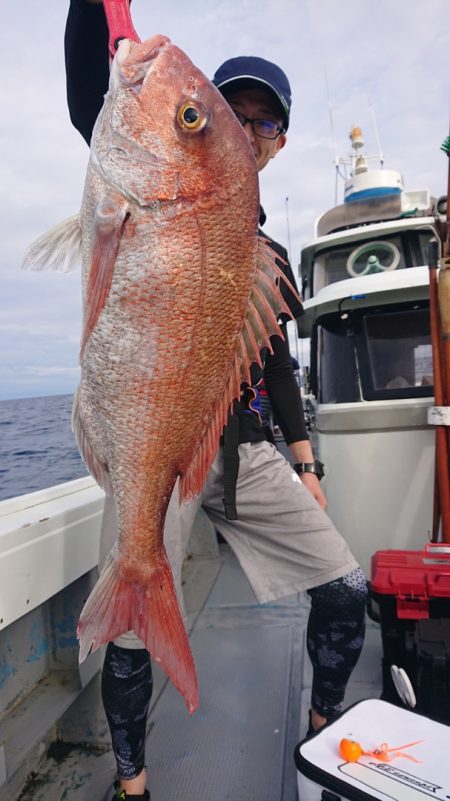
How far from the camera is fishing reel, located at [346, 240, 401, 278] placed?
5449mm

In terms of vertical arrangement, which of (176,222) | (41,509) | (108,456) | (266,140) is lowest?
(41,509)

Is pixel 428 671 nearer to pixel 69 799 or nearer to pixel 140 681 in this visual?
pixel 140 681

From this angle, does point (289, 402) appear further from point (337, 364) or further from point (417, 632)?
point (337, 364)

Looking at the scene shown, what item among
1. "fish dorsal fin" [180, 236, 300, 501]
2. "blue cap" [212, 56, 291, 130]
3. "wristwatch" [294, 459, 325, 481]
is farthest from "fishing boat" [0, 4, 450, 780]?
"wristwatch" [294, 459, 325, 481]

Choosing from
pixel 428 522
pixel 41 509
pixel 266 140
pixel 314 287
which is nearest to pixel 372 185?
pixel 314 287

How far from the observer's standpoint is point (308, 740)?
160cm

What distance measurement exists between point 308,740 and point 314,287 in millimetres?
4947

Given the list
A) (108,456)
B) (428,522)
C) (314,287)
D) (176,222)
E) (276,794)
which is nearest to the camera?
(176,222)

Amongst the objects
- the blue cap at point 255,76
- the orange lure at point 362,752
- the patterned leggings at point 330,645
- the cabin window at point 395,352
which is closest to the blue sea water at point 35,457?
the cabin window at point 395,352

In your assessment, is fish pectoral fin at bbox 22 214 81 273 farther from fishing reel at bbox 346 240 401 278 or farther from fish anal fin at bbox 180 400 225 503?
fishing reel at bbox 346 240 401 278

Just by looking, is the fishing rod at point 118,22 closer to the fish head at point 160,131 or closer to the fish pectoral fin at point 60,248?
the fish head at point 160,131

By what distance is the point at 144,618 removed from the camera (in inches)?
57.0

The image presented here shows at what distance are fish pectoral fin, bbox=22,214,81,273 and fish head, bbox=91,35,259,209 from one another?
19 cm

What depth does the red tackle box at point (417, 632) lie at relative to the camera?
7.07 feet
